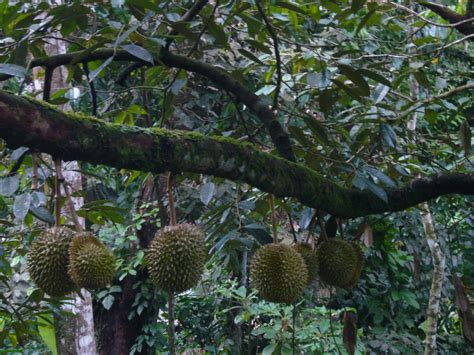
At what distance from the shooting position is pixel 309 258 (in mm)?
1535

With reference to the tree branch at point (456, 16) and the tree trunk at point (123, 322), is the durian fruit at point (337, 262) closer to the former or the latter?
the tree branch at point (456, 16)

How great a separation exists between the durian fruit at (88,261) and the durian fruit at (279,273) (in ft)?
1.25

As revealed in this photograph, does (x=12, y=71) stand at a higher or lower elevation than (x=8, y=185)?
higher

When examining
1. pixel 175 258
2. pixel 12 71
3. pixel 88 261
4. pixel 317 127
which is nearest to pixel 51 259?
pixel 88 261

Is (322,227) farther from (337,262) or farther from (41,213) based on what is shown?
(41,213)

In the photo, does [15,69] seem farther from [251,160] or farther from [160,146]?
[251,160]

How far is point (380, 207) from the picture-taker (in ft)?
5.44

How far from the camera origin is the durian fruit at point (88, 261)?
1.21 meters

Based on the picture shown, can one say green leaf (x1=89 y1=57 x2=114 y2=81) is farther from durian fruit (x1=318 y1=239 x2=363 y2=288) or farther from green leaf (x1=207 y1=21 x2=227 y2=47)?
durian fruit (x1=318 y1=239 x2=363 y2=288)

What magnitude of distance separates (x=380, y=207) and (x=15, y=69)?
0.99 m

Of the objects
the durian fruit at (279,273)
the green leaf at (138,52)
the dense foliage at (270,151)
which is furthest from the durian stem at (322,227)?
the green leaf at (138,52)

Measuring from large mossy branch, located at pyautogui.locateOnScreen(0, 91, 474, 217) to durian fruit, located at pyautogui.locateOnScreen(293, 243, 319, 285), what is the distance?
11 cm

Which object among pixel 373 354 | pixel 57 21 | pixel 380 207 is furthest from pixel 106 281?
pixel 373 354

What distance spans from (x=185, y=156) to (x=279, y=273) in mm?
385
